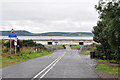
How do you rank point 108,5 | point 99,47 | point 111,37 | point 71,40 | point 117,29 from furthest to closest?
point 71,40, point 99,47, point 108,5, point 111,37, point 117,29

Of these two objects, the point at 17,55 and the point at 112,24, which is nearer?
the point at 112,24

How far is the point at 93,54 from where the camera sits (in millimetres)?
24672

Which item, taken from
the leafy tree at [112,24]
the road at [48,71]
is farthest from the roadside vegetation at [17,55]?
the leafy tree at [112,24]

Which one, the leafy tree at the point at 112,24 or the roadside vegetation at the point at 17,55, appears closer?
the leafy tree at the point at 112,24

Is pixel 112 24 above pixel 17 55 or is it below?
above

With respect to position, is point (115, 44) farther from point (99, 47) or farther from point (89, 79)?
point (99, 47)

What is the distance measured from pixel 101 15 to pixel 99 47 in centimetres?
732

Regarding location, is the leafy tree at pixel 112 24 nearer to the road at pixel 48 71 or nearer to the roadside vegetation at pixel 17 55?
the road at pixel 48 71

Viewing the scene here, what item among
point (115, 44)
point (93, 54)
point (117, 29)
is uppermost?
point (117, 29)

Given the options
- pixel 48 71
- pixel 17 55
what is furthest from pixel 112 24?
pixel 17 55

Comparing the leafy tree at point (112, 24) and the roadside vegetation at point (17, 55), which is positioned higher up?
the leafy tree at point (112, 24)

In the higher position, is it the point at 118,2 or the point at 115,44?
the point at 118,2

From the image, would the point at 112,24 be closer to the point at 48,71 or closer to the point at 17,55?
the point at 48,71

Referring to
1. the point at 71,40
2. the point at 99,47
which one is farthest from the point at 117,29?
the point at 71,40
